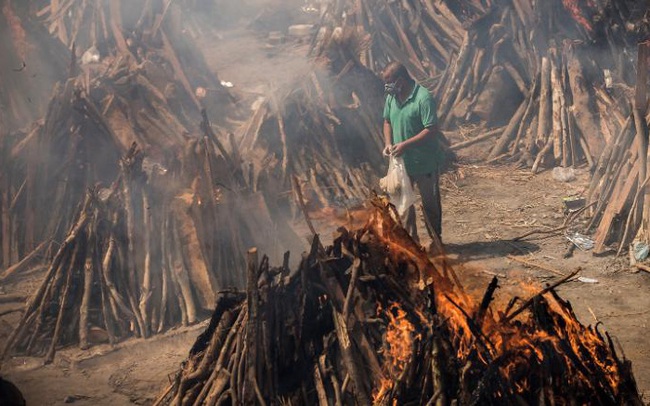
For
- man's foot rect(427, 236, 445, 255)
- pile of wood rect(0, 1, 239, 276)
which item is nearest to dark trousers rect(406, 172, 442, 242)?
man's foot rect(427, 236, 445, 255)

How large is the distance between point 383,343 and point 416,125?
359 cm

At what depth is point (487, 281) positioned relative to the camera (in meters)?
6.67

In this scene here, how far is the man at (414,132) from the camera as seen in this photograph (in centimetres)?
713

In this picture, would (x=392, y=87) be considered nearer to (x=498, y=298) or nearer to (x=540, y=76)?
(x=498, y=298)

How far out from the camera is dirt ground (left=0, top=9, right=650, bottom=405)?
5879 millimetres

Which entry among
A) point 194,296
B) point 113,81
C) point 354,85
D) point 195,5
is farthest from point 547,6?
point 195,5

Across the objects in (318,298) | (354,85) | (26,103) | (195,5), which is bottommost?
(318,298)

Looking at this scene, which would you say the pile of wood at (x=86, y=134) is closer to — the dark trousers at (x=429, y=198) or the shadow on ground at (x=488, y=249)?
the dark trousers at (x=429, y=198)

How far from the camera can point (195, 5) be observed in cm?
2025

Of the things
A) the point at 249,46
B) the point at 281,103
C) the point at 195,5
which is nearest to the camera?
the point at 281,103

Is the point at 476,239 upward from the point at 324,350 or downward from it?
downward

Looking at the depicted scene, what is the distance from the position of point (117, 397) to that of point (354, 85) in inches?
279

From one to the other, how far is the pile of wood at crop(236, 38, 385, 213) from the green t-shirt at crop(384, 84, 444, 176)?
99.8 inches

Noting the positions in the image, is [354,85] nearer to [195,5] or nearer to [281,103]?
[281,103]
